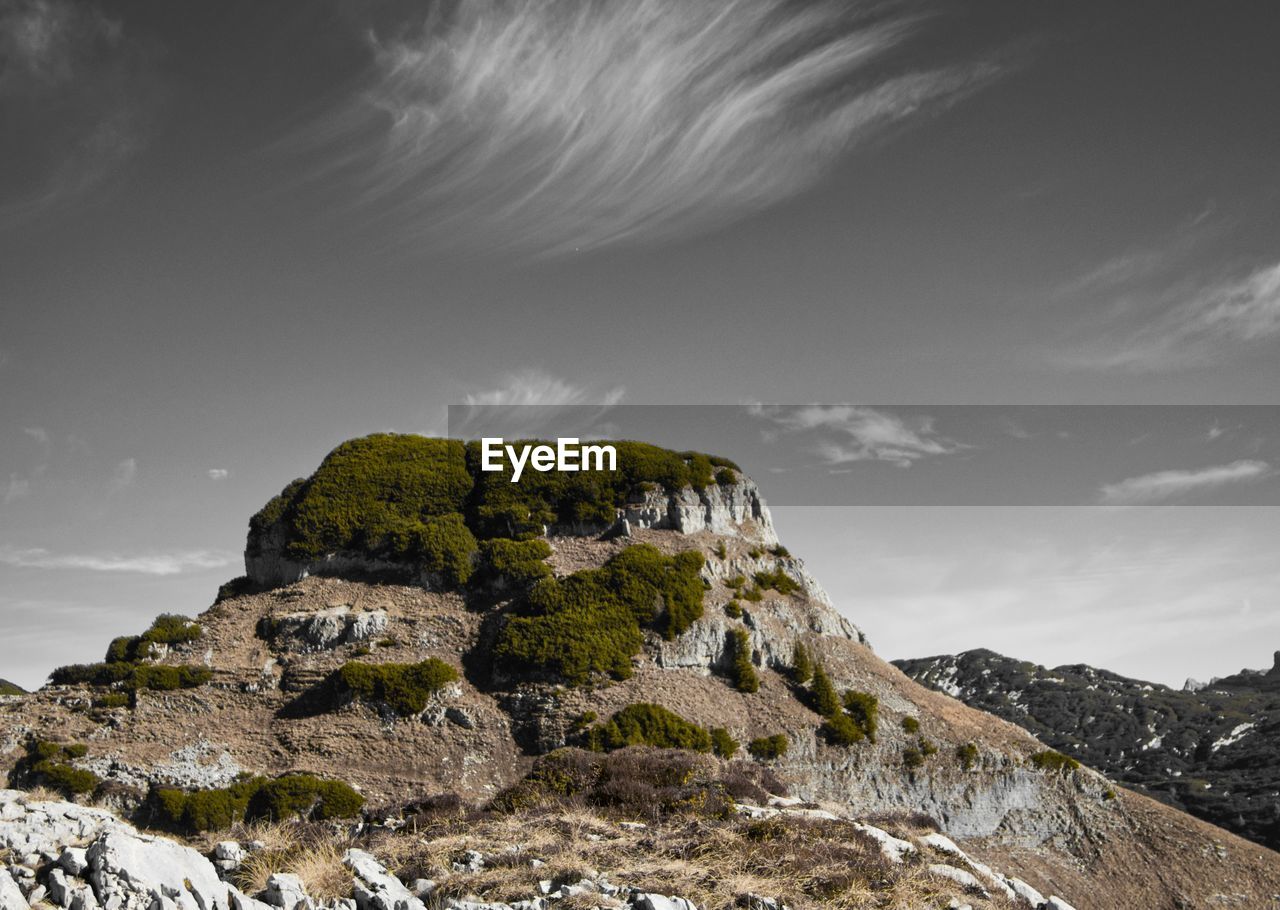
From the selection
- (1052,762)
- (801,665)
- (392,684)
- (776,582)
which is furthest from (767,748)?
(392,684)

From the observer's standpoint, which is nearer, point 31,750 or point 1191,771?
point 31,750

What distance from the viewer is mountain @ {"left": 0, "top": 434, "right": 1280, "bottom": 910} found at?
123 feet

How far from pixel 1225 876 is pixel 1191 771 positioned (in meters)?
56.5

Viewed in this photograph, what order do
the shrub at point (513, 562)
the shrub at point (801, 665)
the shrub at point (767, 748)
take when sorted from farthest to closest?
1. the shrub at point (513, 562)
2. the shrub at point (801, 665)
3. the shrub at point (767, 748)

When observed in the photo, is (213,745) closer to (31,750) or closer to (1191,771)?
(31,750)

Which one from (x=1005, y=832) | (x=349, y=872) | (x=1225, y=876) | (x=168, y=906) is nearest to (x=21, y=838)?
(x=168, y=906)

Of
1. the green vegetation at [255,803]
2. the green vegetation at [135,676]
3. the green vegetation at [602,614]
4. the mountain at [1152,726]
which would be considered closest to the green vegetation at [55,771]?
the green vegetation at [255,803]

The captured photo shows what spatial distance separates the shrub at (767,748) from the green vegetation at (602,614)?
7.58m

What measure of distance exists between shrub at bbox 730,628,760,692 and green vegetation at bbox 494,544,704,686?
2.68 meters

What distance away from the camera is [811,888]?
42.6 feet

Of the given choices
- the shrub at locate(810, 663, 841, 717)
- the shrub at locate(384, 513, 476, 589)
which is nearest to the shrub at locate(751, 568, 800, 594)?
the shrub at locate(810, 663, 841, 717)

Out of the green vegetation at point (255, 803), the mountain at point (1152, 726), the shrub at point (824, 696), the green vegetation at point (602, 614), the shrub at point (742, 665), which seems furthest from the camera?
the mountain at point (1152, 726)

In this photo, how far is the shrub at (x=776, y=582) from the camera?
5475 cm

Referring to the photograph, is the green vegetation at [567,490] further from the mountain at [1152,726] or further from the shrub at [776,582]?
the mountain at [1152,726]
